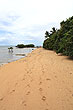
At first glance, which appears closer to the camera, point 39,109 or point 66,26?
point 39,109

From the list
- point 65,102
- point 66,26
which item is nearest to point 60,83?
point 65,102

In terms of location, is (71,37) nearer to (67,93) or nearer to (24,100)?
(67,93)

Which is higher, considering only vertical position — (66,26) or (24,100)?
(66,26)

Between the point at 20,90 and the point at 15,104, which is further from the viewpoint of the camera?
the point at 20,90

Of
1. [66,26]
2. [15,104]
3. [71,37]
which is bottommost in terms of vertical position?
[15,104]

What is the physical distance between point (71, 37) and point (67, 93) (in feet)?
21.5

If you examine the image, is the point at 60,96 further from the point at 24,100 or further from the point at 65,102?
the point at 24,100

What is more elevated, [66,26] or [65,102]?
[66,26]

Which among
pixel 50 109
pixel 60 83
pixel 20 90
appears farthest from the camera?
pixel 60 83

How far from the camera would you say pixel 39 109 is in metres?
2.63

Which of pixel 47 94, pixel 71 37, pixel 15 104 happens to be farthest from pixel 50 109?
pixel 71 37

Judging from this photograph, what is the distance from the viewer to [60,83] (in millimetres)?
4230

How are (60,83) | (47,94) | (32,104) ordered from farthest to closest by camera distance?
(60,83)
(47,94)
(32,104)

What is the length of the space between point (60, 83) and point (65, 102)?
137 cm
